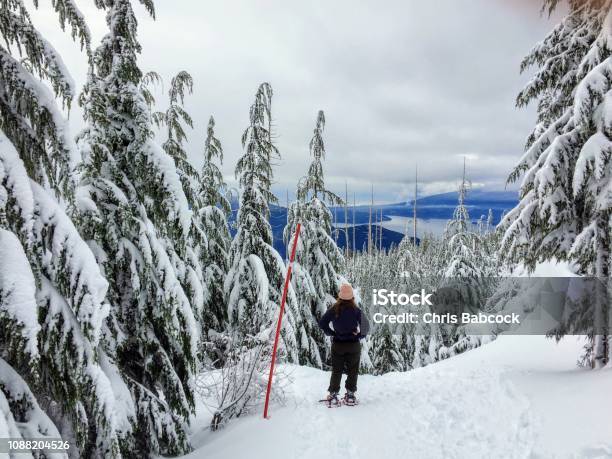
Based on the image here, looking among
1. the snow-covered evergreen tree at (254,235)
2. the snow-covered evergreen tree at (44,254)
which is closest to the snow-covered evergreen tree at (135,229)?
the snow-covered evergreen tree at (44,254)

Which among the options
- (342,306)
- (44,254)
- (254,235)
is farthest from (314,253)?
(44,254)

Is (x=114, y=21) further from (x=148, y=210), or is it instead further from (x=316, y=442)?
(x=316, y=442)

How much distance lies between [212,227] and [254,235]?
3.15 m

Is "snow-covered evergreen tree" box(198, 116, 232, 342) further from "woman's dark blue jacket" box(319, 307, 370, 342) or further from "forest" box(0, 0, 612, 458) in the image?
"woman's dark blue jacket" box(319, 307, 370, 342)

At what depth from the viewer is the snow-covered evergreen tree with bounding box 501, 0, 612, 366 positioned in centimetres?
718

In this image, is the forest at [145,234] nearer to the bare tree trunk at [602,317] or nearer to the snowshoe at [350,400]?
the bare tree trunk at [602,317]

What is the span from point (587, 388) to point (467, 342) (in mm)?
15133

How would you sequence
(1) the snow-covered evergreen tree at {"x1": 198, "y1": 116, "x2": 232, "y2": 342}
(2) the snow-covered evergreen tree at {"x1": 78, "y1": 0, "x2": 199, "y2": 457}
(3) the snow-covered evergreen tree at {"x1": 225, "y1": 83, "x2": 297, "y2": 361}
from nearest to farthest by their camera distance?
(2) the snow-covered evergreen tree at {"x1": 78, "y1": 0, "x2": 199, "y2": 457} < (3) the snow-covered evergreen tree at {"x1": 225, "y1": 83, "x2": 297, "y2": 361} < (1) the snow-covered evergreen tree at {"x1": 198, "y1": 116, "x2": 232, "y2": 342}

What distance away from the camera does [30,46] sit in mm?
3512

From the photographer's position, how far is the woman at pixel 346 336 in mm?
7434

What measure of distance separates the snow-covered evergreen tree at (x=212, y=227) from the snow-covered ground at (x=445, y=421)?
657cm

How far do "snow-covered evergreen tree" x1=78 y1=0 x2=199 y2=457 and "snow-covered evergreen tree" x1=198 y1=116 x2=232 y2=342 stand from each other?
8.25m

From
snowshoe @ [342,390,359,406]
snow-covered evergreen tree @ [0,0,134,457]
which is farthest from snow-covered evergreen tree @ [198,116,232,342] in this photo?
snow-covered evergreen tree @ [0,0,134,457]

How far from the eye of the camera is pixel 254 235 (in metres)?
13.0
